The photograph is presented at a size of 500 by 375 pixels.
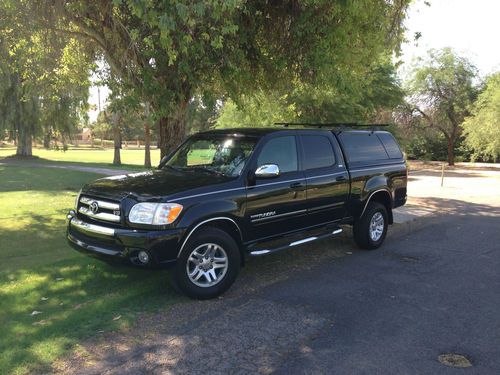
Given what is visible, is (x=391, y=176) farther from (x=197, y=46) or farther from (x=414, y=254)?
(x=197, y=46)

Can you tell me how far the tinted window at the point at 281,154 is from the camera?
5836 mm

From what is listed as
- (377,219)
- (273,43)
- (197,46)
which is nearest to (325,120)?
(273,43)

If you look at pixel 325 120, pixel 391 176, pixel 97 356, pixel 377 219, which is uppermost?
pixel 325 120

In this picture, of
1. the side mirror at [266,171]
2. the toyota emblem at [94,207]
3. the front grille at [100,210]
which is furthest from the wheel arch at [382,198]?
the toyota emblem at [94,207]

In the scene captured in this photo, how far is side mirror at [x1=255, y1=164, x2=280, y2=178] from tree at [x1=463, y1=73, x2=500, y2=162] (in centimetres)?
2779

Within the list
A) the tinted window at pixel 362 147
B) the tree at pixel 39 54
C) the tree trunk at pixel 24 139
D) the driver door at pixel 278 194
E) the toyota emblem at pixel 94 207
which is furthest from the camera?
the tree trunk at pixel 24 139

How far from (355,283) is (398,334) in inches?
59.5

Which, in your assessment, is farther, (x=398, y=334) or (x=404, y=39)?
(x=404, y=39)

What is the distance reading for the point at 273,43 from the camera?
29.6ft

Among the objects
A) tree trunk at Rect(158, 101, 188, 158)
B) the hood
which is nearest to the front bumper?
the hood

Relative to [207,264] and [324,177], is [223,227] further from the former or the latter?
[324,177]

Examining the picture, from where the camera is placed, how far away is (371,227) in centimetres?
755

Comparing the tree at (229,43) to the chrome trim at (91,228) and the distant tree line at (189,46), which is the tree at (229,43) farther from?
the chrome trim at (91,228)

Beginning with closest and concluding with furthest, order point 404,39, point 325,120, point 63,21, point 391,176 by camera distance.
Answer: point 391,176
point 63,21
point 404,39
point 325,120
